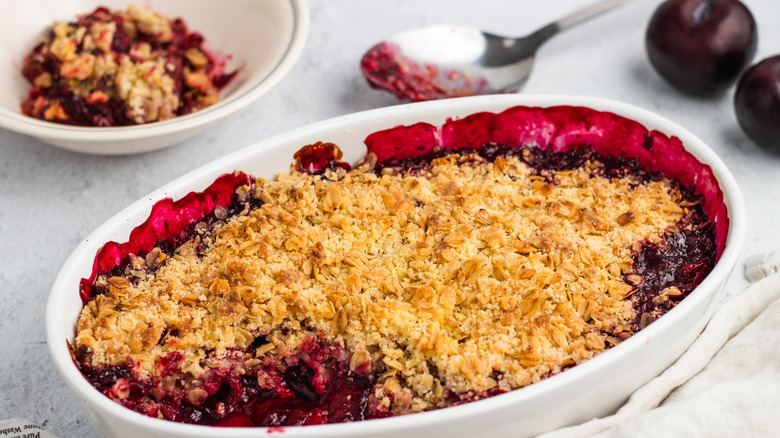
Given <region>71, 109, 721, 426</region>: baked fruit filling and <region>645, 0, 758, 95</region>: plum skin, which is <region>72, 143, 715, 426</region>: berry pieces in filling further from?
<region>645, 0, 758, 95</region>: plum skin

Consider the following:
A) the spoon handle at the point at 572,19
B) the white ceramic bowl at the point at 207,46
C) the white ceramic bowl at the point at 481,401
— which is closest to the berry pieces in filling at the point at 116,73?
the white ceramic bowl at the point at 207,46

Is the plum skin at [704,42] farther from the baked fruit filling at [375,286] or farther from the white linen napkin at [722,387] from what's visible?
the white linen napkin at [722,387]

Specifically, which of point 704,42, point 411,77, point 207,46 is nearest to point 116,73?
point 207,46

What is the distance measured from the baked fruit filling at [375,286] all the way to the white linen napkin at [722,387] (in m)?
0.13

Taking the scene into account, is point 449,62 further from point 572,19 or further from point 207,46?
point 207,46

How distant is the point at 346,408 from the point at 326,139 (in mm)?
667

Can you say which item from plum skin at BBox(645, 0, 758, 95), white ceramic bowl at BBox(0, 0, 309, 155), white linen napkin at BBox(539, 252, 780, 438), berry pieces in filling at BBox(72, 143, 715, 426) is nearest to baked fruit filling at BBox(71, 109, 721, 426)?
berry pieces in filling at BBox(72, 143, 715, 426)

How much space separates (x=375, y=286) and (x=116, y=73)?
113 cm

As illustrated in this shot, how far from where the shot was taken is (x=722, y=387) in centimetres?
144

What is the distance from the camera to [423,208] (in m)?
1.71

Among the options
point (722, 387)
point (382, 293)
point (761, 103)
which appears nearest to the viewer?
point (722, 387)

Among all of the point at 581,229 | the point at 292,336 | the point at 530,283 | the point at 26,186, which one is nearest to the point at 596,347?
the point at 530,283

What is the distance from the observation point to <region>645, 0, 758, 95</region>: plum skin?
2320 millimetres

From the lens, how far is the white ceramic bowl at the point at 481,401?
1.24 m
